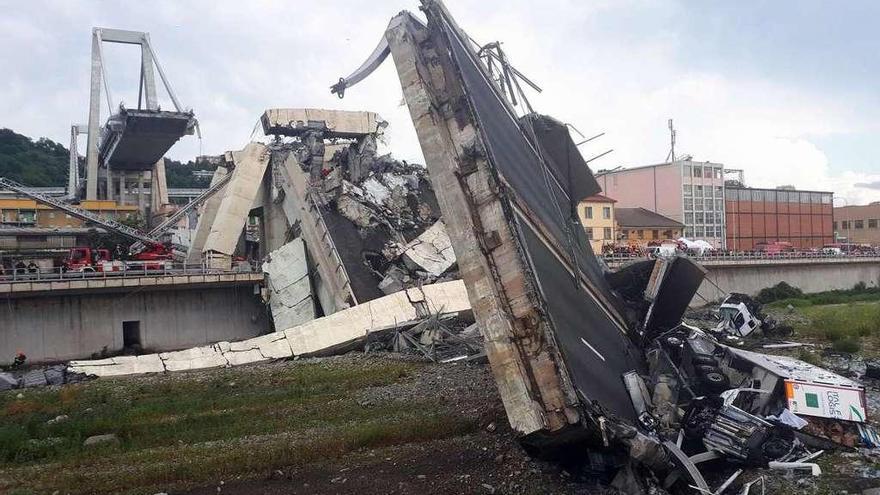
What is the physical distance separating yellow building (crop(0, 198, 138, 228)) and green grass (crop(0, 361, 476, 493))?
36.7m

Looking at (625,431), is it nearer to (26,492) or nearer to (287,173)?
(26,492)

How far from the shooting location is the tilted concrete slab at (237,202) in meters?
32.7

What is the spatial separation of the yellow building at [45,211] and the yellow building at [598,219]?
35607 millimetres

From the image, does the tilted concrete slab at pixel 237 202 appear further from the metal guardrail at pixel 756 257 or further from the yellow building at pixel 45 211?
the yellow building at pixel 45 211

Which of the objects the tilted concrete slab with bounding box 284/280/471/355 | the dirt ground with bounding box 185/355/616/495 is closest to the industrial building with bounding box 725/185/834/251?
the tilted concrete slab with bounding box 284/280/471/355

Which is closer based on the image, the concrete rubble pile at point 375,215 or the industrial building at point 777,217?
the concrete rubble pile at point 375,215

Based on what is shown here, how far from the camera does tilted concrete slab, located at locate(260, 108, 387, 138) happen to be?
3864cm

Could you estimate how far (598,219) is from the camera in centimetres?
5388

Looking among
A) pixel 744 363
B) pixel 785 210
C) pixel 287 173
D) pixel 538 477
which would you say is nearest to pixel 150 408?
pixel 538 477

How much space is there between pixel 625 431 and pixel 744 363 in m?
4.41

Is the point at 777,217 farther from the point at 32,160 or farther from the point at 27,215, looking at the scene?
the point at 32,160

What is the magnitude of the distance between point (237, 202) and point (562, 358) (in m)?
27.2

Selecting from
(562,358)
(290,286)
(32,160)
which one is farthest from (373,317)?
(32,160)

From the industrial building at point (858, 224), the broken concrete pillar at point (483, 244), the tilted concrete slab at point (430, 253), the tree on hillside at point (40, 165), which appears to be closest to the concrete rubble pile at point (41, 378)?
the tilted concrete slab at point (430, 253)
